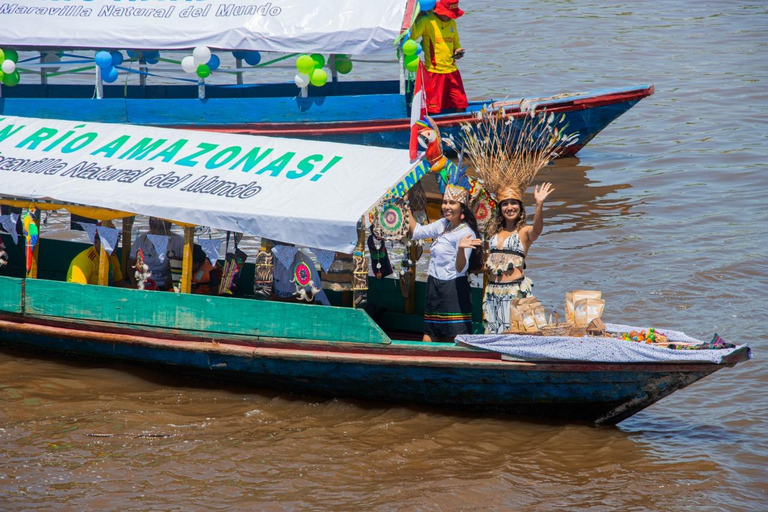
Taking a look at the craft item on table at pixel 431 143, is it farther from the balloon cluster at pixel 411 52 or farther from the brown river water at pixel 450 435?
the balloon cluster at pixel 411 52

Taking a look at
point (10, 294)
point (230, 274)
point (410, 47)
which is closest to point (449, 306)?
point (230, 274)

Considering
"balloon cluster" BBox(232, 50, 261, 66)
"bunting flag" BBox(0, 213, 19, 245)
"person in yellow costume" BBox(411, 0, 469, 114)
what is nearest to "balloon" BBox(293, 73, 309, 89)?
"person in yellow costume" BBox(411, 0, 469, 114)

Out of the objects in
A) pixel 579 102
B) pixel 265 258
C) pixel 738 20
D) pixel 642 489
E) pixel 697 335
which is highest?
pixel 738 20

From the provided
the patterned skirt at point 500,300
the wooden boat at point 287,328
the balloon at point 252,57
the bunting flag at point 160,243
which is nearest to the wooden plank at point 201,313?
the wooden boat at point 287,328

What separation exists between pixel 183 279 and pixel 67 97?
7726 millimetres

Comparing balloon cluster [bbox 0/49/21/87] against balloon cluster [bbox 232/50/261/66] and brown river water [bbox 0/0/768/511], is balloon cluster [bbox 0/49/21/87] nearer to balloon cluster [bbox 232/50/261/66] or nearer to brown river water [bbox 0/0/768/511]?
balloon cluster [bbox 232/50/261/66]

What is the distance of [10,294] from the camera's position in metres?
7.41

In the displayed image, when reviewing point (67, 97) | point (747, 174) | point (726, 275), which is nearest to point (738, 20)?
point (747, 174)

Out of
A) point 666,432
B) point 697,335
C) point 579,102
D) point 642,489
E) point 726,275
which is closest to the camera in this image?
point 642,489

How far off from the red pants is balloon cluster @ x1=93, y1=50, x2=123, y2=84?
395cm

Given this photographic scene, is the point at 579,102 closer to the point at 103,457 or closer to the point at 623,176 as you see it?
the point at 623,176

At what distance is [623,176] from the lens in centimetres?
1289

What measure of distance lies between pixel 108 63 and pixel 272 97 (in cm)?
208

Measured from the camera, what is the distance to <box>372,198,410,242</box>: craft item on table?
6.57 meters
